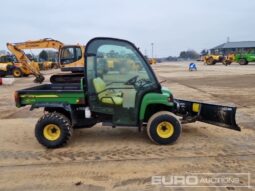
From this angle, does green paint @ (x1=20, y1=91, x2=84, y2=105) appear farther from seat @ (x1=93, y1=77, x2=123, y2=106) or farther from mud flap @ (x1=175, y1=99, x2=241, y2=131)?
mud flap @ (x1=175, y1=99, x2=241, y2=131)

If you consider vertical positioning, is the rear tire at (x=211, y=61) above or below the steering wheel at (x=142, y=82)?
below

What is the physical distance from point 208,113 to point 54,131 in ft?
9.43

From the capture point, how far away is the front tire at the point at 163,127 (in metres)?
6.08

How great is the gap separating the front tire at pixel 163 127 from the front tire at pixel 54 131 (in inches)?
57.0

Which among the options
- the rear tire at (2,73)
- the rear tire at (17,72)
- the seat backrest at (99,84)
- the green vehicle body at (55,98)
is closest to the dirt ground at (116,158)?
the green vehicle body at (55,98)

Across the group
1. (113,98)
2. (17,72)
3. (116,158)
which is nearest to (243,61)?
(17,72)

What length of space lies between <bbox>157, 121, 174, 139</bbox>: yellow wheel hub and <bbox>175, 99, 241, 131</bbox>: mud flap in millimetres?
665

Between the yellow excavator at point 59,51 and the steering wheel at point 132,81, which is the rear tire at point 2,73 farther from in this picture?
the steering wheel at point 132,81

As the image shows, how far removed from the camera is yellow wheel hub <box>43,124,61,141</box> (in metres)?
6.11

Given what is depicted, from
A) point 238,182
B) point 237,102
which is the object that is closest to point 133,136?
point 238,182

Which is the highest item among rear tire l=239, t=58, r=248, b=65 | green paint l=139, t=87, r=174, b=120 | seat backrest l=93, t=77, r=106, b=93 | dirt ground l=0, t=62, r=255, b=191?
seat backrest l=93, t=77, r=106, b=93

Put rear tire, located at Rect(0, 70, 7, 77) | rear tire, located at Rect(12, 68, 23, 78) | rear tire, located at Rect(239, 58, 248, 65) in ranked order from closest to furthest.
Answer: rear tire, located at Rect(12, 68, 23, 78), rear tire, located at Rect(0, 70, 7, 77), rear tire, located at Rect(239, 58, 248, 65)

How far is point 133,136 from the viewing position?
6.79m

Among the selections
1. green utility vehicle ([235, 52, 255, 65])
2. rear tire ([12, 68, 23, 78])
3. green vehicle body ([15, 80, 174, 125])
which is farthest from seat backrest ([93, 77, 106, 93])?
green utility vehicle ([235, 52, 255, 65])
